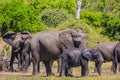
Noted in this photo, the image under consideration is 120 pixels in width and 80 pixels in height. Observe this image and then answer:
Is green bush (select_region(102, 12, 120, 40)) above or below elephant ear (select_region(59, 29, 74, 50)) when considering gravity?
above

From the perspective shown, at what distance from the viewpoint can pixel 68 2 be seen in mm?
40625

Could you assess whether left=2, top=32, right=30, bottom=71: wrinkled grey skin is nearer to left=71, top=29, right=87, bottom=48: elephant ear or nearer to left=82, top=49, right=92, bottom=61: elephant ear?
left=71, top=29, right=87, bottom=48: elephant ear

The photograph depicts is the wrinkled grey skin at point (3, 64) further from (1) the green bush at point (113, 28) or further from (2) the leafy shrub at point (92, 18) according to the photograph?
(2) the leafy shrub at point (92, 18)

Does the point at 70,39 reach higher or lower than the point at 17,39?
lower

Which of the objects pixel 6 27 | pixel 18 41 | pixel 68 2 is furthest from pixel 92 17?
pixel 18 41

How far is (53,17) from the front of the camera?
31016 mm

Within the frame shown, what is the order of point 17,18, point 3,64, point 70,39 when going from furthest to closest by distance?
point 17,18 < point 3,64 < point 70,39

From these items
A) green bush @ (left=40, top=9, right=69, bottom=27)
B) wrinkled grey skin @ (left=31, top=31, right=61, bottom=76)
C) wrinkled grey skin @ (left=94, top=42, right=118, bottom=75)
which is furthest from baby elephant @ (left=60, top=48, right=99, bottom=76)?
green bush @ (left=40, top=9, right=69, bottom=27)

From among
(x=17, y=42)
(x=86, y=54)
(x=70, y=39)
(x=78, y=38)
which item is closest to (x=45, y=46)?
(x=70, y=39)

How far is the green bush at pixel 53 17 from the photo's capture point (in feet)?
101

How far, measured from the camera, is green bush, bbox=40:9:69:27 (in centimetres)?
3073

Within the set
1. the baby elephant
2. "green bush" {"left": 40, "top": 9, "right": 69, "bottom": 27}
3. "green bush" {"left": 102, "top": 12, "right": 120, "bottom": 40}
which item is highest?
"green bush" {"left": 40, "top": 9, "right": 69, "bottom": 27}

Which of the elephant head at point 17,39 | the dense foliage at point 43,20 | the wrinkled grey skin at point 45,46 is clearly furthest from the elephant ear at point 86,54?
the dense foliage at point 43,20

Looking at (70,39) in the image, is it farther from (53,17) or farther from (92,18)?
(92,18)
